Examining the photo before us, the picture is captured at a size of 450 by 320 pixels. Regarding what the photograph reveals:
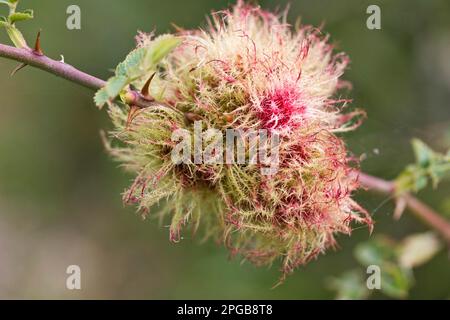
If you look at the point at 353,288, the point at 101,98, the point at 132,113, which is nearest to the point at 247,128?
the point at 132,113

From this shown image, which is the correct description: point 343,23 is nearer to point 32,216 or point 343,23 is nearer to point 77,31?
point 77,31

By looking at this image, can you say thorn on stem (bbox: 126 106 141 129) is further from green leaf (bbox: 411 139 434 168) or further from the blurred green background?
the blurred green background

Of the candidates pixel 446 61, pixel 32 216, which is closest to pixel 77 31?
pixel 32 216

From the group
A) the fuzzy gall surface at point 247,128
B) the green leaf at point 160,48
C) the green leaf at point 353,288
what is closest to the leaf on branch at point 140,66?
the green leaf at point 160,48

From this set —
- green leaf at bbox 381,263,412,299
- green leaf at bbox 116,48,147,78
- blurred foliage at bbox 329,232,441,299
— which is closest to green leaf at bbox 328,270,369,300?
blurred foliage at bbox 329,232,441,299

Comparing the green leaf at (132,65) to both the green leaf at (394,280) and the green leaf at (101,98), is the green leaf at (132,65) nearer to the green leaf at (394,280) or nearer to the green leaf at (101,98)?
the green leaf at (101,98)

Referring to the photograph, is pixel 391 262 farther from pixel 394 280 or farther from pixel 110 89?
pixel 110 89
